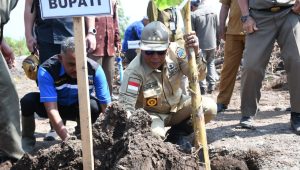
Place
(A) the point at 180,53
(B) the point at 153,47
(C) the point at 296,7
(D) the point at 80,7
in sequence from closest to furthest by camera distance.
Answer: (D) the point at 80,7 → (B) the point at 153,47 → (A) the point at 180,53 → (C) the point at 296,7

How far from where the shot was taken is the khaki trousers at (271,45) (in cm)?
496

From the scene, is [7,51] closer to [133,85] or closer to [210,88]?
[133,85]

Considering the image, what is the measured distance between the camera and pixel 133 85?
4.57 metres

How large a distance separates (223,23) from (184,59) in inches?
62.6

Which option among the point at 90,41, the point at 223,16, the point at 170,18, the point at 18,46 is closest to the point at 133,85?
the point at 90,41

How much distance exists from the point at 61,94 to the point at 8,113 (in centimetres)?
68

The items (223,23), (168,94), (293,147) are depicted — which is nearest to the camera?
(293,147)

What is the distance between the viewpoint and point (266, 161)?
4328 mm

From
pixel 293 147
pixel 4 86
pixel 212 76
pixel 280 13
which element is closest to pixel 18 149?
pixel 4 86

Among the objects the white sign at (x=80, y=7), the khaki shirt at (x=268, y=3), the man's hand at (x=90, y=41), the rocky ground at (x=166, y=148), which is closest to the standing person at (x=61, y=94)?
the rocky ground at (x=166, y=148)

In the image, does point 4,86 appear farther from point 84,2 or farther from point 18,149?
point 84,2

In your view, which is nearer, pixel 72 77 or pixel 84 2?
pixel 84 2

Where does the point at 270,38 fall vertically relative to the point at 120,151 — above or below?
above

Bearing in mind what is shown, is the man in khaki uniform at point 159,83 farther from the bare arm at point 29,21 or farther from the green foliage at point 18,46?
the green foliage at point 18,46
